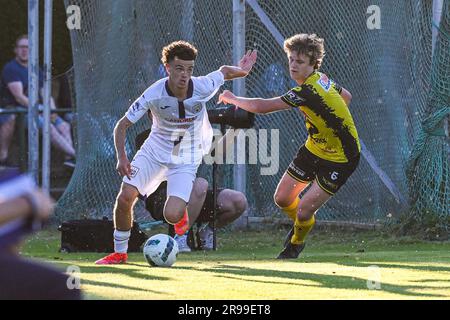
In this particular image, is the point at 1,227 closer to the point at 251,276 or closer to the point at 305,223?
the point at 251,276

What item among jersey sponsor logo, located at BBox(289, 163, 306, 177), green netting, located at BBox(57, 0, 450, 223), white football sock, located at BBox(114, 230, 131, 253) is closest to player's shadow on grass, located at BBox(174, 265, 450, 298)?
white football sock, located at BBox(114, 230, 131, 253)

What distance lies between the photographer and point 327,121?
9219mm

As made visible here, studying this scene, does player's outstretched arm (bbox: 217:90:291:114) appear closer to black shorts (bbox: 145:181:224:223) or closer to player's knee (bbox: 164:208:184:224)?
player's knee (bbox: 164:208:184:224)

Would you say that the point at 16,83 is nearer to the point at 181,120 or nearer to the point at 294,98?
the point at 181,120

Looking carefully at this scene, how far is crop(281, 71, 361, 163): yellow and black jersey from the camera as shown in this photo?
359 inches

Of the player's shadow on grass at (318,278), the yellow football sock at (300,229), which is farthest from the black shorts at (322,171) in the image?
the player's shadow on grass at (318,278)

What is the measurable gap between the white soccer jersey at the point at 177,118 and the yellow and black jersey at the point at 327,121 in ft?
2.67

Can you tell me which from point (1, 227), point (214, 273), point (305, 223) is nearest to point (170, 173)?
point (305, 223)

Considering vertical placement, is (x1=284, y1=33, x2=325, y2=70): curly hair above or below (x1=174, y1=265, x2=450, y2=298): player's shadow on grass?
above

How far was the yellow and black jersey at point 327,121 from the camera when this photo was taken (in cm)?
912

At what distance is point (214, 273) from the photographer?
7.54 metres

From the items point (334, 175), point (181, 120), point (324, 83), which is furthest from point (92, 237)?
point (324, 83)

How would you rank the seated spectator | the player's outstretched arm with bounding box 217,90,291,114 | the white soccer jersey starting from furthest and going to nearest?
1. the seated spectator
2. the white soccer jersey
3. the player's outstretched arm with bounding box 217,90,291,114

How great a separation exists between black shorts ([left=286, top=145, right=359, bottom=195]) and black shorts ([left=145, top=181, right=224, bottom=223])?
1354 millimetres
